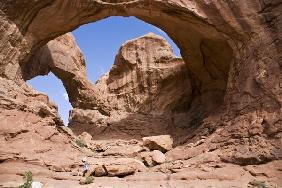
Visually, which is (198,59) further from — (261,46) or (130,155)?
(130,155)

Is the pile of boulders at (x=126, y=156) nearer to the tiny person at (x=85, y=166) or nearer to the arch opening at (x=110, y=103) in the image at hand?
the tiny person at (x=85, y=166)

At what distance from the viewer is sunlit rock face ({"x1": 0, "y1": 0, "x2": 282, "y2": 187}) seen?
12445 mm

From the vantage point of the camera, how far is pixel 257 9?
1483 cm

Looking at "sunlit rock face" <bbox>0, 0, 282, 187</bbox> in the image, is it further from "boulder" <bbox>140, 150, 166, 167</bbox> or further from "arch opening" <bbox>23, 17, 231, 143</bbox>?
"arch opening" <bbox>23, 17, 231, 143</bbox>

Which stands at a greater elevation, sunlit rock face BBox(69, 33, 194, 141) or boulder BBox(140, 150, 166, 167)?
sunlit rock face BBox(69, 33, 194, 141)

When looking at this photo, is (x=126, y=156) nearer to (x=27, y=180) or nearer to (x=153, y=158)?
(x=153, y=158)

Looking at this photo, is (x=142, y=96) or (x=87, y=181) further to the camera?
(x=142, y=96)

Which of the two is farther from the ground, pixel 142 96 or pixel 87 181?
pixel 142 96

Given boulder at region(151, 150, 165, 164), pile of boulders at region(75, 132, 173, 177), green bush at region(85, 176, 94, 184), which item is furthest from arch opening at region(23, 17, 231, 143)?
green bush at region(85, 176, 94, 184)

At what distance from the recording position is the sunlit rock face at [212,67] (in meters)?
12.4

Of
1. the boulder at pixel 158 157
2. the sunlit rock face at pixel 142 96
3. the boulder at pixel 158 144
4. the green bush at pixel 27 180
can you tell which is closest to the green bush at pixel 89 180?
the green bush at pixel 27 180

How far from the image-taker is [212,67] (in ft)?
64.7

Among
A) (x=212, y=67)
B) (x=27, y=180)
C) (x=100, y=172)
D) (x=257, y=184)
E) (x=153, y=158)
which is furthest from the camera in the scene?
(x=212, y=67)

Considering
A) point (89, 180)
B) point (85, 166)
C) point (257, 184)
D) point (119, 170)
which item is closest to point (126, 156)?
point (85, 166)
